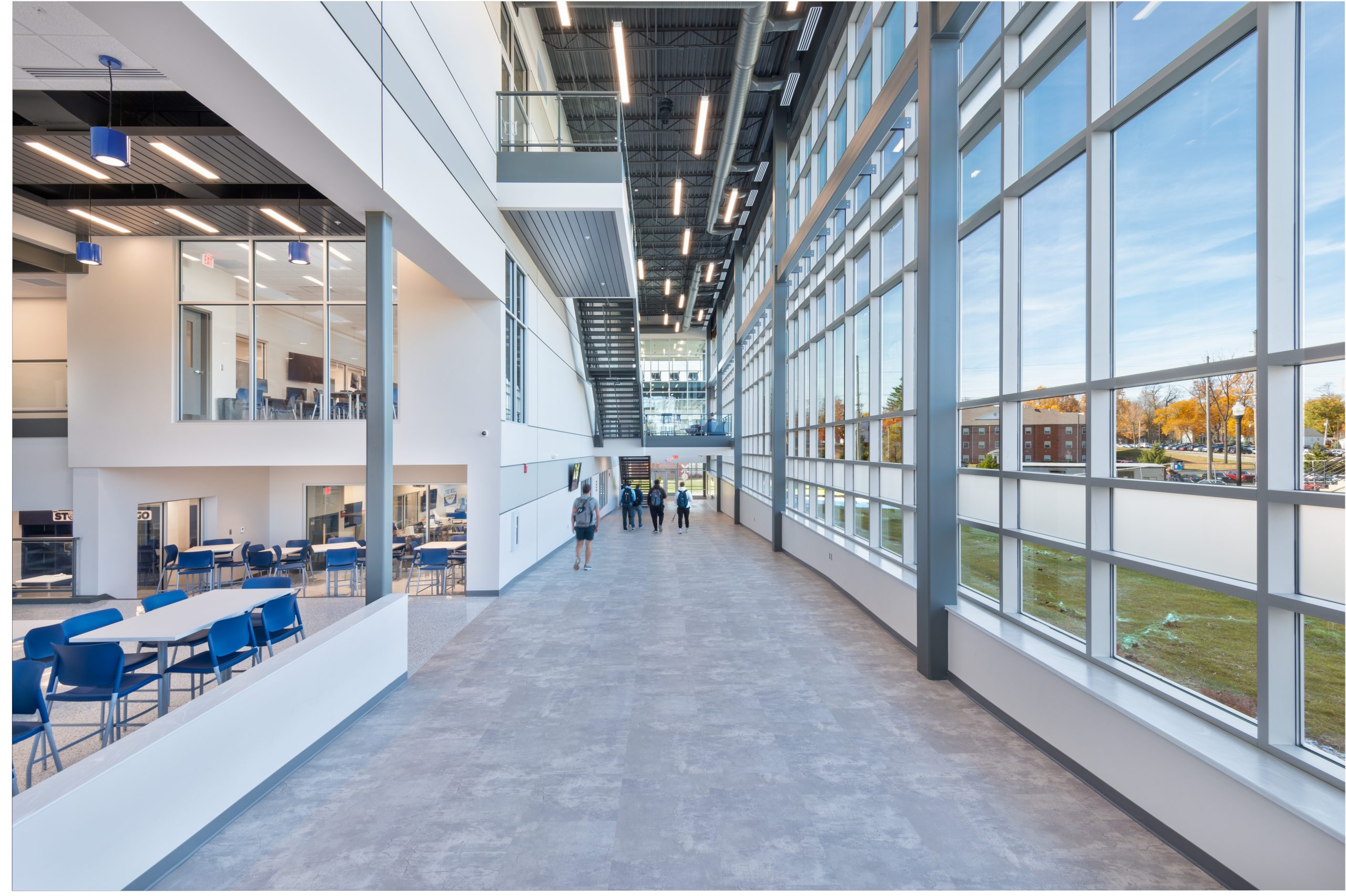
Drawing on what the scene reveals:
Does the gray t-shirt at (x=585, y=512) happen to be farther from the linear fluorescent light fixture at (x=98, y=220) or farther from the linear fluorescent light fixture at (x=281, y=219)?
the linear fluorescent light fixture at (x=98, y=220)

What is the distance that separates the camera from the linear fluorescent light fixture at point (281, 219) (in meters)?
8.51

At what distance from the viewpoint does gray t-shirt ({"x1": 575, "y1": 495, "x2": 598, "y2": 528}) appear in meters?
11.2

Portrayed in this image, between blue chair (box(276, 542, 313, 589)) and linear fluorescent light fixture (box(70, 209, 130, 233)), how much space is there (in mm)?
5468

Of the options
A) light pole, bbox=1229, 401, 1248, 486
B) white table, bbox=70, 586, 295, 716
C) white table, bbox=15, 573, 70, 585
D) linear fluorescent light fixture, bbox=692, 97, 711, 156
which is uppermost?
linear fluorescent light fixture, bbox=692, 97, 711, 156

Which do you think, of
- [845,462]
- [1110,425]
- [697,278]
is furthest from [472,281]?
[697,278]

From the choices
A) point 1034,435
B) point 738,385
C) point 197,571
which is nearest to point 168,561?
point 197,571

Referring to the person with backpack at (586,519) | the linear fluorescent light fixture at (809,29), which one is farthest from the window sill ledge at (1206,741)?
the linear fluorescent light fixture at (809,29)

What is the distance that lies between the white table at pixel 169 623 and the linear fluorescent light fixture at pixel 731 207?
549 inches

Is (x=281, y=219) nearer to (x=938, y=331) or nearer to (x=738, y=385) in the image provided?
(x=938, y=331)

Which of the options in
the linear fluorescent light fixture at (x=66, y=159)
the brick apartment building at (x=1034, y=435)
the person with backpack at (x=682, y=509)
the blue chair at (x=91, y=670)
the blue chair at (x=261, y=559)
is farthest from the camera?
the person with backpack at (x=682, y=509)

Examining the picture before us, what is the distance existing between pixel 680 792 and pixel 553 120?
9.34 metres

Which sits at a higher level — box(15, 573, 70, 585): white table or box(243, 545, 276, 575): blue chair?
box(243, 545, 276, 575): blue chair

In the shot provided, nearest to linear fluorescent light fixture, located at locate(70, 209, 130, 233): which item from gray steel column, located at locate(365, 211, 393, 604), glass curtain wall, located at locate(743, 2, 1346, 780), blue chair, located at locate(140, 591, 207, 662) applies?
gray steel column, located at locate(365, 211, 393, 604)

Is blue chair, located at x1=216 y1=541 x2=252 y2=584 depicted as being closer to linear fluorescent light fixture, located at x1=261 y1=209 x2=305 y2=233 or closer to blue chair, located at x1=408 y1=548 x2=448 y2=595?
blue chair, located at x1=408 y1=548 x2=448 y2=595
